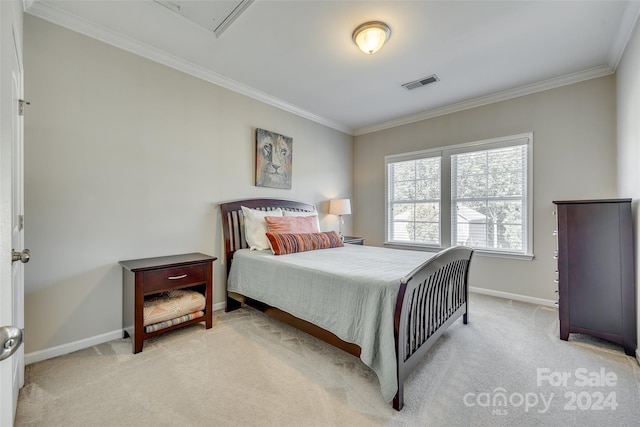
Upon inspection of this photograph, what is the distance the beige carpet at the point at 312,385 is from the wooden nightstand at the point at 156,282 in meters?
0.15

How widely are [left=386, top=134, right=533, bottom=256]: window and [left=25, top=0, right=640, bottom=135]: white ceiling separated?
791 millimetres

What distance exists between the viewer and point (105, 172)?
2.38m

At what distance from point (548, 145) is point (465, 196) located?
107 centimetres

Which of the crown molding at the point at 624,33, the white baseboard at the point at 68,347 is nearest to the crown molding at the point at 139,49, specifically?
the white baseboard at the point at 68,347

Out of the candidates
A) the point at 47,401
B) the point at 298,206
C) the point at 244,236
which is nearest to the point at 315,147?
the point at 298,206

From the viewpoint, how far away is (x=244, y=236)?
3275 mm

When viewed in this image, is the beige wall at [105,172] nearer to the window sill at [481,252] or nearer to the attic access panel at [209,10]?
the attic access panel at [209,10]

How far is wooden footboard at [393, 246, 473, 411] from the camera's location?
5.20ft

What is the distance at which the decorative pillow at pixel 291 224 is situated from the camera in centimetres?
318

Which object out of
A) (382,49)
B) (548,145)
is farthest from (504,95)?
(382,49)

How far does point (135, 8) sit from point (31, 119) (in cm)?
115

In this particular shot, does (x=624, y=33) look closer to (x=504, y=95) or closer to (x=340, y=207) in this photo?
(x=504, y=95)

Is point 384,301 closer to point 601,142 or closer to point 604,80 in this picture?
point 601,142

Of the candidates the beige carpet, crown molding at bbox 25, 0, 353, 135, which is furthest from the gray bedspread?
crown molding at bbox 25, 0, 353, 135
